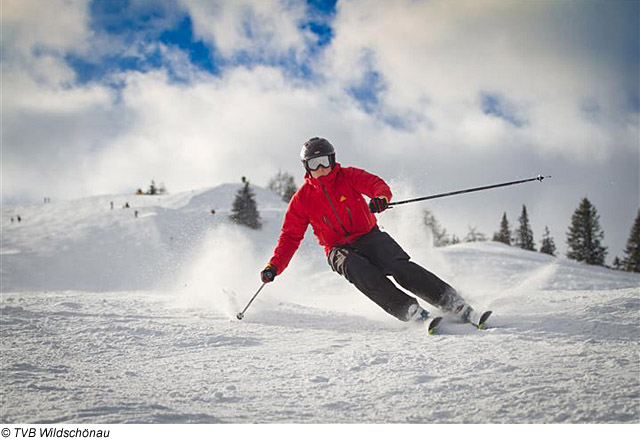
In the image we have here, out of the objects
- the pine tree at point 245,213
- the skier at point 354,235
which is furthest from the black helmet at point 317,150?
the pine tree at point 245,213

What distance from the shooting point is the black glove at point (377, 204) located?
3908 mm

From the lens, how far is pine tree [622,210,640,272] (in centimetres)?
3447

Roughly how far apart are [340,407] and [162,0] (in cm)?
496

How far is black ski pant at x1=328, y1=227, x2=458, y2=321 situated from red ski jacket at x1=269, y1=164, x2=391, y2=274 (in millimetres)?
133

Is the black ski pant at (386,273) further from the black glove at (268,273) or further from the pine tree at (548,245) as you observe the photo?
the pine tree at (548,245)

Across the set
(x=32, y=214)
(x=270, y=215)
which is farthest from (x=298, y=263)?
(x=32, y=214)

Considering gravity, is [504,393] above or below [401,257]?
below

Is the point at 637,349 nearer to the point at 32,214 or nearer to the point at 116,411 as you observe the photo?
the point at 116,411

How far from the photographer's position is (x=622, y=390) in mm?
2027

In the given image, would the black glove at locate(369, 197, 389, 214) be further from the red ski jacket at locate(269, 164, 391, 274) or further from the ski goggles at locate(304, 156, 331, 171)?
the ski goggles at locate(304, 156, 331, 171)

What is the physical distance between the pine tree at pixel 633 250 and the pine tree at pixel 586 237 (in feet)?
8.46

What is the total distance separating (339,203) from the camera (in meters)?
4.12

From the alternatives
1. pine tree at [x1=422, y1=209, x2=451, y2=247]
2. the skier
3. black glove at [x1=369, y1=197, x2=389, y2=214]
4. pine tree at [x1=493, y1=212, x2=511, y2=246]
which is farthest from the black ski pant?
pine tree at [x1=493, y1=212, x2=511, y2=246]

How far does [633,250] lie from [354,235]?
4019 cm
